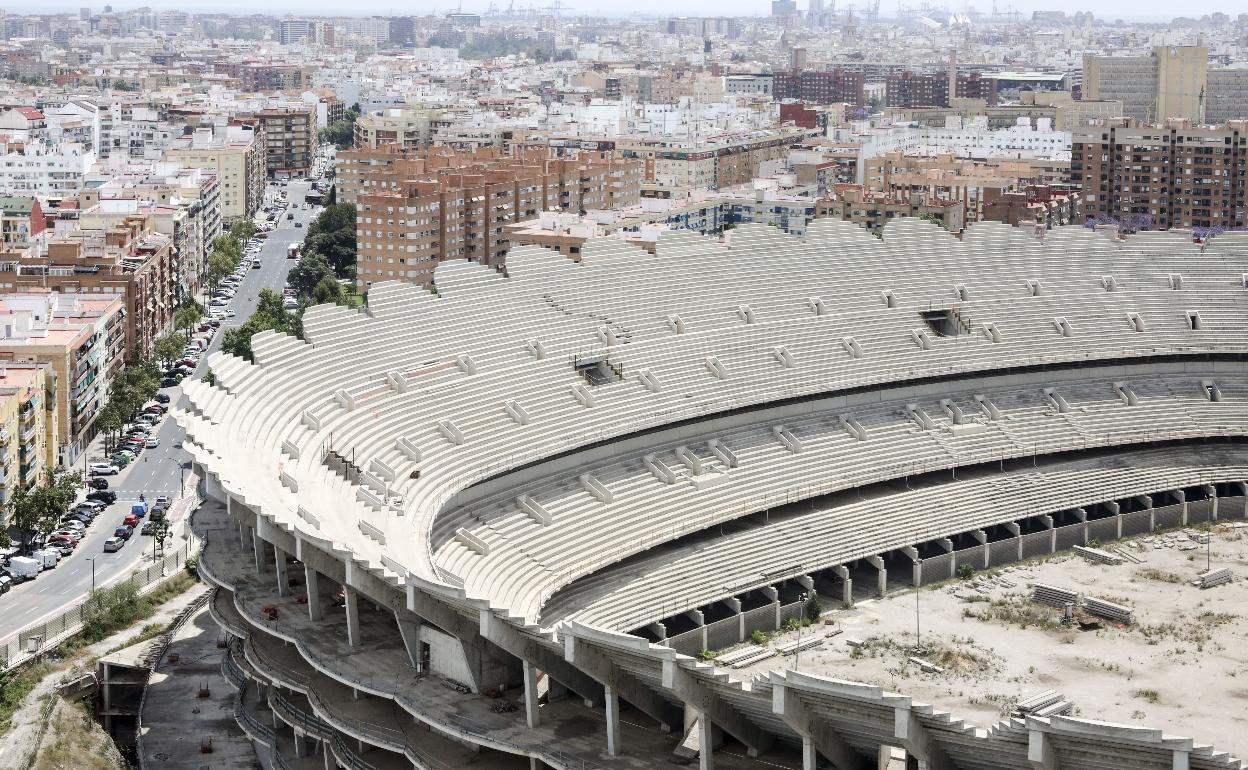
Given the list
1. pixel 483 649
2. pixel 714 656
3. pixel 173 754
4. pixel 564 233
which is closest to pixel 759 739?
pixel 483 649

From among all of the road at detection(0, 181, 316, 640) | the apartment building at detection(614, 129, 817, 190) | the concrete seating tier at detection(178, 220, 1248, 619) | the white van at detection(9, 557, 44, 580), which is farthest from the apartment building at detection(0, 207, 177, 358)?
the apartment building at detection(614, 129, 817, 190)

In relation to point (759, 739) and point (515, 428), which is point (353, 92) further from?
point (759, 739)

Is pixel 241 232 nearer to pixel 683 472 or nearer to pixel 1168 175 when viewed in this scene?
pixel 1168 175

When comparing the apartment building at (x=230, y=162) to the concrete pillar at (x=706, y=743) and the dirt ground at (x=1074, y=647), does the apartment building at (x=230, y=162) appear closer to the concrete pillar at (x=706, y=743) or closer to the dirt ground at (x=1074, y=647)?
the dirt ground at (x=1074, y=647)

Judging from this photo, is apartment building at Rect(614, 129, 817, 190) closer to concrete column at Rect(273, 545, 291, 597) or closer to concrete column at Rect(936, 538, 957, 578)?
concrete column at Rect(936, 538, 957, 578)

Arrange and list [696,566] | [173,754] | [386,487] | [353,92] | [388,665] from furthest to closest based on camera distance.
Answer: [353,92] < [696,566] < [386,487] < [173,754] < [388,665]

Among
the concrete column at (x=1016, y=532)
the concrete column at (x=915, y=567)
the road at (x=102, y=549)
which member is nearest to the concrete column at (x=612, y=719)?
the concrete column at (x=915, y=567)

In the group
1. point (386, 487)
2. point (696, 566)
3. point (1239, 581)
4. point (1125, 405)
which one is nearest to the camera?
point (386, 487)

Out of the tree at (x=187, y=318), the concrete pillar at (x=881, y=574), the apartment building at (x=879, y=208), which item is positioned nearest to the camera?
the concrete pillar at (x=881, y=574)
